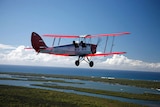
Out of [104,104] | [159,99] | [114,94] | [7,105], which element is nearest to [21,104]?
[7,105]

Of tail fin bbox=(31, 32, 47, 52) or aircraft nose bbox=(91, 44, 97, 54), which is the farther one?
aircraft nose bbox=(91, 44, 97, 54)

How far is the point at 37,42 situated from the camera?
60.0ft

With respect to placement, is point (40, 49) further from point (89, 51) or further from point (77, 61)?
point (89, 51)

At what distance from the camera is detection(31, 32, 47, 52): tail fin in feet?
59.5

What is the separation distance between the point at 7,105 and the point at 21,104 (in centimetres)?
330

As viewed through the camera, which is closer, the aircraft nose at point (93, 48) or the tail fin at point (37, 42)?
the tail fin at point (37, 42)

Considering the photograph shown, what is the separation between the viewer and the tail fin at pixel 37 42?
1814 cm

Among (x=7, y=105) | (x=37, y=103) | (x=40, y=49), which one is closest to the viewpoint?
(x=40, y=49)

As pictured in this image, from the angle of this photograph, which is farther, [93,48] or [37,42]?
[93,48]

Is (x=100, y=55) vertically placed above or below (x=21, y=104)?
above

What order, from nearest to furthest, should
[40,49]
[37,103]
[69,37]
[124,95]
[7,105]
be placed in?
[40,49] < [69,37] < [7,105] < [37,103] < [124,95]

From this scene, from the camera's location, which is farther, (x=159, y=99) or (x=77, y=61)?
(x=159, y=99)

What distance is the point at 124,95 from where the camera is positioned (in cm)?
7538

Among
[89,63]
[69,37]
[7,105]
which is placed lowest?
[7,105]
